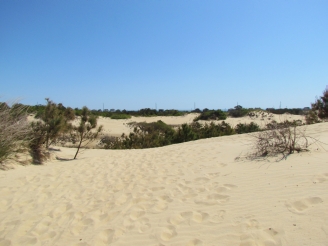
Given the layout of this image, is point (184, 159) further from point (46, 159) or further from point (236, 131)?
point (236, 131)

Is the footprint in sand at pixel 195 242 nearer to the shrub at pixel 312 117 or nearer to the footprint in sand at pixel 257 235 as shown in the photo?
the footprint in sand at pixel 257 235

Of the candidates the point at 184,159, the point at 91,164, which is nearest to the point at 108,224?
the point at 184,159

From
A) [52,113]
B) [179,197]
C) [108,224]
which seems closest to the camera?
[108,224]

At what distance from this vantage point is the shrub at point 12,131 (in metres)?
7.13

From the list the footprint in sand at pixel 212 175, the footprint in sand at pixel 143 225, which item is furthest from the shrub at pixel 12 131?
the footprint in sand at pixel 212 175

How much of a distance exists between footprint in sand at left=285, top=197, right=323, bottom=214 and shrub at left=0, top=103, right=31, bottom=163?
7.85 m

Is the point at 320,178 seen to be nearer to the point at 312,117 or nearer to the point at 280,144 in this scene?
the point at 280,144

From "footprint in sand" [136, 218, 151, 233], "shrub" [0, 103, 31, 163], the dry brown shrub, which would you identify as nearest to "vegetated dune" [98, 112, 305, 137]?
"shrub" [0, 103, 31, 163]

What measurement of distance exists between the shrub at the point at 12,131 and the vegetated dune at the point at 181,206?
1603mm

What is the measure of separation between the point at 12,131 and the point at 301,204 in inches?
332

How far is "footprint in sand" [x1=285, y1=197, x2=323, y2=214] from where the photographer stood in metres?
2.83

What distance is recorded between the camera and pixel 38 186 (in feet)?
17.4

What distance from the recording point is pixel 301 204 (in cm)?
296

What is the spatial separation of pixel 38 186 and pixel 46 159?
441 centimetres
